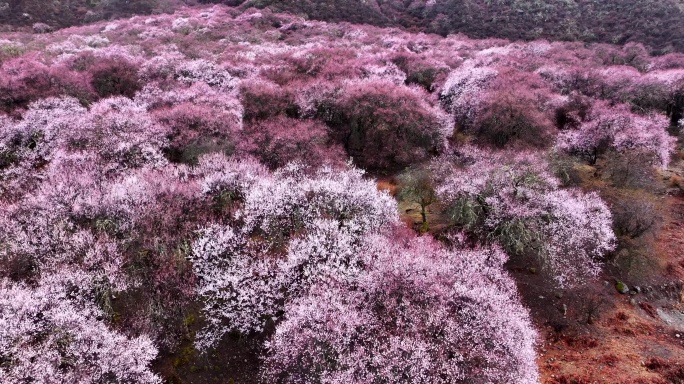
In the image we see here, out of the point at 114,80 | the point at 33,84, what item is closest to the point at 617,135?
the point at 114,80

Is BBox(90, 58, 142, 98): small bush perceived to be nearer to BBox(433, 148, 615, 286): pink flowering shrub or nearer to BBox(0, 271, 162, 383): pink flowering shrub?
BBox(0, 271, 162, 383): pink flowering shrub

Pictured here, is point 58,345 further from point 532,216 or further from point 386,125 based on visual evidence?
point 386,125

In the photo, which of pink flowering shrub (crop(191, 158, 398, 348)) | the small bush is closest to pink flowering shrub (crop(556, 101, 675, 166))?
pink flowering shrub (crop(191, 158, 398, 348))

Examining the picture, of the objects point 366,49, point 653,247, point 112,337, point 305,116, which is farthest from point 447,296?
point 366,49

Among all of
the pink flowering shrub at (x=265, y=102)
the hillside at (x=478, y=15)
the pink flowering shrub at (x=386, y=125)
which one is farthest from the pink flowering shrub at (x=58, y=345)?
the hillside at (x=478, y=15)

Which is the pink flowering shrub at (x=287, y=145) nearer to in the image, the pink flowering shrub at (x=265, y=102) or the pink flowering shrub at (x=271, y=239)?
the pink flowering shrub at (x=265, y=102)

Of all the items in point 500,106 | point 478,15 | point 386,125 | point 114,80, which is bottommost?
point 114,80

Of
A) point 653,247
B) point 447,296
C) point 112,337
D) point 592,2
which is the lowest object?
point 653,247

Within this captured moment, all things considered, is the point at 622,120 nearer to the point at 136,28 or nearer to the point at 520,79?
the point at 520,79
